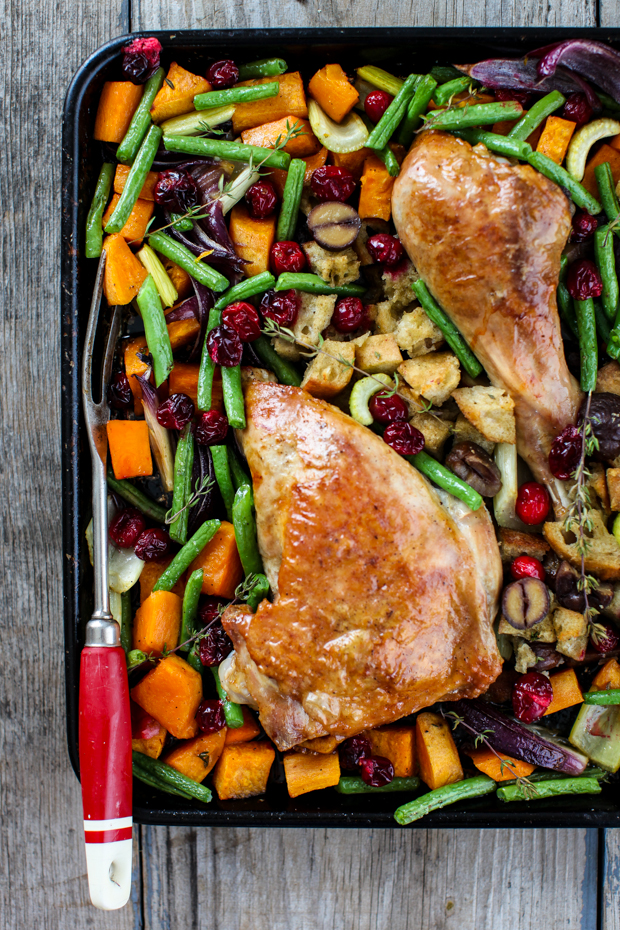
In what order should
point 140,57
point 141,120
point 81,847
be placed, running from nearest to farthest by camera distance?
point 140,57, point 141,120, point 81,847

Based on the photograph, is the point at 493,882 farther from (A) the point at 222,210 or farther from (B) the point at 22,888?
(A) the point at 222,210

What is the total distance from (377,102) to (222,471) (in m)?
1.45

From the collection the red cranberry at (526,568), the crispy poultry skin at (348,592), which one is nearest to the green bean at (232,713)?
the crispy poultry skin at (348,592)

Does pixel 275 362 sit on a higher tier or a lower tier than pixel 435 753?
higher

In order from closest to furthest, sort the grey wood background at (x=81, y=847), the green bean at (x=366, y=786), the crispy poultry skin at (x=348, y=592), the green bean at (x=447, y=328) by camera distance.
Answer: the crispy poultry skin at (x=348, y=592), the green bean at (x=447, y=328), the green bean at (x=366, y=786), the grey wood background at (x=81, y=847)

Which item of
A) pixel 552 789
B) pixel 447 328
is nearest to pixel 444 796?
pixel 552 789

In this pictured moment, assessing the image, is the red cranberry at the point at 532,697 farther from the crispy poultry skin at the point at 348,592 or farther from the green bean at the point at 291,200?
A: the green bean at the point at 291,200

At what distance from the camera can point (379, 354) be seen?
232 centimetres

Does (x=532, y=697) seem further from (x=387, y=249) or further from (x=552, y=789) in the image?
(x=387, y=249)

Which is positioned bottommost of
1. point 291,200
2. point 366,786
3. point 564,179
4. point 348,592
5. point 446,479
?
point 366,786

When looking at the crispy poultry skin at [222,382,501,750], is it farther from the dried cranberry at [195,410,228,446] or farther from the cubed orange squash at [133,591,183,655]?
the cubed orange squash at [133,591,183,655]

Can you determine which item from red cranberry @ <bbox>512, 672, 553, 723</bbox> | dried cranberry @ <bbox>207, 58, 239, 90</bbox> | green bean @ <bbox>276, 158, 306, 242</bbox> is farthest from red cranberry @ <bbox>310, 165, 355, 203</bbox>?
red cranberry @ <bbox>512, 672, 553, 723</bbox>

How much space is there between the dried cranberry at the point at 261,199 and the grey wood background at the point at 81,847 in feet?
2.85

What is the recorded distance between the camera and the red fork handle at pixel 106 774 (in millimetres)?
2064
